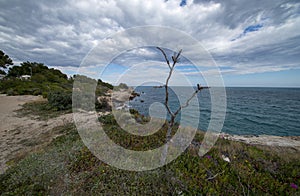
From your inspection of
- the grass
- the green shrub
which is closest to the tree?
the green shrub

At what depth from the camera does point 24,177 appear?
2.93 m

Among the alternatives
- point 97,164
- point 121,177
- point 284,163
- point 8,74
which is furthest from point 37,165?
point 8,74

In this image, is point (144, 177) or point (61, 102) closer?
point (144, 177)

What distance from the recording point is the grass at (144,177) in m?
2.59

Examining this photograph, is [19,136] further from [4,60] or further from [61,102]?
[4,60]

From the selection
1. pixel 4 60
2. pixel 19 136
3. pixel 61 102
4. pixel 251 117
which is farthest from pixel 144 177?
pixel 4 60

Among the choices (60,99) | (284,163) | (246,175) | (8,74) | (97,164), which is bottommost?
(284,163)

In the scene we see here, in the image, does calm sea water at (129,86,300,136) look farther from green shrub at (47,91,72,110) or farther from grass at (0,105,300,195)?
green shrub at (47,91,72,110)

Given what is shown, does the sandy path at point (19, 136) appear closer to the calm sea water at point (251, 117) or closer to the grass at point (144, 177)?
the grass at point (144, 177)

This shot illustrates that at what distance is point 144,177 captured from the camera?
2861mm

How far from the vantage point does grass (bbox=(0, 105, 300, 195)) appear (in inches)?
102

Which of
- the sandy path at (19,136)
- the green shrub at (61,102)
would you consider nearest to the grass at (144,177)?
the sandy path at (19,136)

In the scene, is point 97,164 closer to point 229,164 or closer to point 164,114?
point 229,164

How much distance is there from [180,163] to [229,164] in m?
1.60
